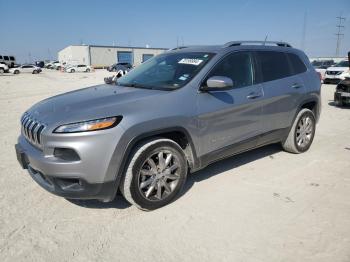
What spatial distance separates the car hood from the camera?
3039 mm

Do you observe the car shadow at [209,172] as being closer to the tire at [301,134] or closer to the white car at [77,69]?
the tire at [301,134]

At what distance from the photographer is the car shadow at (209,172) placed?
3.59 metres

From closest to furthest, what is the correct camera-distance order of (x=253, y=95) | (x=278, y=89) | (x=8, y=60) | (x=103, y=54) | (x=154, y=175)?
1. (x=154, y=175)
2. (x=253, y=95)
3. (x=278, y=89)
4. (x=8, y=60)
5. (x=103, y=54)

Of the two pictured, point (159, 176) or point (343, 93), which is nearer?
point (159, 176)

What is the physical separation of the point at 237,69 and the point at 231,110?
62cm

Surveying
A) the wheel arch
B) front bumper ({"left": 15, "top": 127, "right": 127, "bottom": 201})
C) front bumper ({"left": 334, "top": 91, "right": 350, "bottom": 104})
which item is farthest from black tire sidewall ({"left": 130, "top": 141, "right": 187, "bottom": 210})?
front bumper ({"left": 334, "top": 91, "right": 350, "bottom": 104})

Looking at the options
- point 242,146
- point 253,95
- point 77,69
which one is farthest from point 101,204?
point 77,69

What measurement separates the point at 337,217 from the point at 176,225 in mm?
1700

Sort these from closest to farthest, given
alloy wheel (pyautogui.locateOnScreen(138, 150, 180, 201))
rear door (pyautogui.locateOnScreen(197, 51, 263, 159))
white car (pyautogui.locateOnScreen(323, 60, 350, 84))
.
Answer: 1. alloy wheel (pyautogui.locateOnScreen(138, 150, 180, 201))
2. rear door (pyautogui.locateOnScreen(197, 51, 263, 159))
3. white car (pyautogui.locateOnScreen(323, 60, 350, 84))

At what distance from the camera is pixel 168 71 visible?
4094mm

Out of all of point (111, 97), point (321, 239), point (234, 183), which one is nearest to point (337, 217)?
point (321, 239)

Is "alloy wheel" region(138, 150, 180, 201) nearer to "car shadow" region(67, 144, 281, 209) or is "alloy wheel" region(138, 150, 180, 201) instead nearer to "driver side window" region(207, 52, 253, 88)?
"car shadow" region(67, 144, 281, 209)

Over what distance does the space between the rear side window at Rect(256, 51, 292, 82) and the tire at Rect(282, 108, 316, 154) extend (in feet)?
2.58

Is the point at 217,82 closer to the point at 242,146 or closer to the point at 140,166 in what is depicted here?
the point at 242,146
